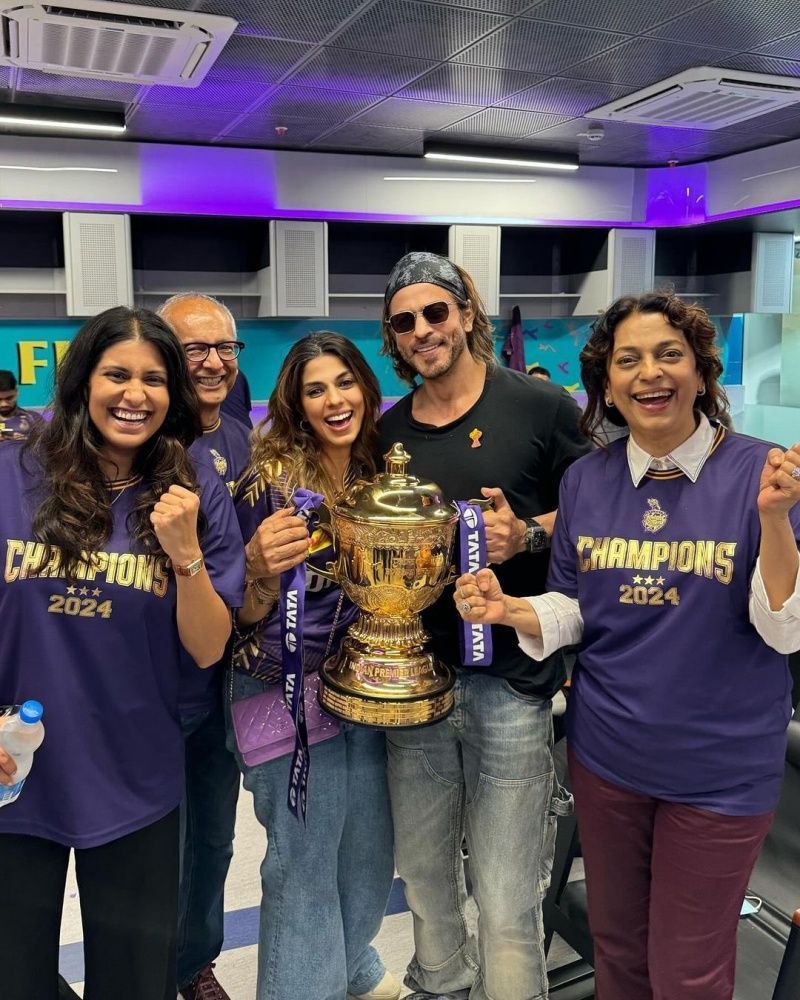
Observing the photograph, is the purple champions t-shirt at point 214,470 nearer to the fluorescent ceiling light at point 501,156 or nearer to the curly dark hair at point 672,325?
the curly dark hair at point 672,325

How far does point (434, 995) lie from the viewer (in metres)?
1.93

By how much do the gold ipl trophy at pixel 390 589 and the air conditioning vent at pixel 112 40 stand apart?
2.61 metres

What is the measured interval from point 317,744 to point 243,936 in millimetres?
1014

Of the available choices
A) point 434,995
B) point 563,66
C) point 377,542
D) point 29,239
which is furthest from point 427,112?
point 434,995

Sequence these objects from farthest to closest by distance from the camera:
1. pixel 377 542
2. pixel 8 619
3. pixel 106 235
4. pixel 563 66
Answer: pixel 106 235
pixel 563 66
pixel 377 542
pixel 8 619

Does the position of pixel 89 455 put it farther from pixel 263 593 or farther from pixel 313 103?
pixel 313 103

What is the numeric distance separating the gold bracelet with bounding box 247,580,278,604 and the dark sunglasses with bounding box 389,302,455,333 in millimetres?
617

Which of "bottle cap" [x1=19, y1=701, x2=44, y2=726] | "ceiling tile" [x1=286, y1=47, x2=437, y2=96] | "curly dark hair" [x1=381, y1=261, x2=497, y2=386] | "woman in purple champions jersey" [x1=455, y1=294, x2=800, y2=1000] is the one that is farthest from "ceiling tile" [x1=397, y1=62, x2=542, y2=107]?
"bottle cap" [x1=19, y1=701, x2=44, y2=726]

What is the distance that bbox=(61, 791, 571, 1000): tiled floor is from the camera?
221 centimetres

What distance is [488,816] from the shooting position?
1753 mm

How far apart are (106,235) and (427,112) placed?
2.08 metres

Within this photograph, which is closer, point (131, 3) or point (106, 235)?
point (131, 3)

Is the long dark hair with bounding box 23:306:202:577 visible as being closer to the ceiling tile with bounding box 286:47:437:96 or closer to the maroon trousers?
the maroon trousers

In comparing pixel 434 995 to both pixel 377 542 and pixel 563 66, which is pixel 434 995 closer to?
pixel 377 542
